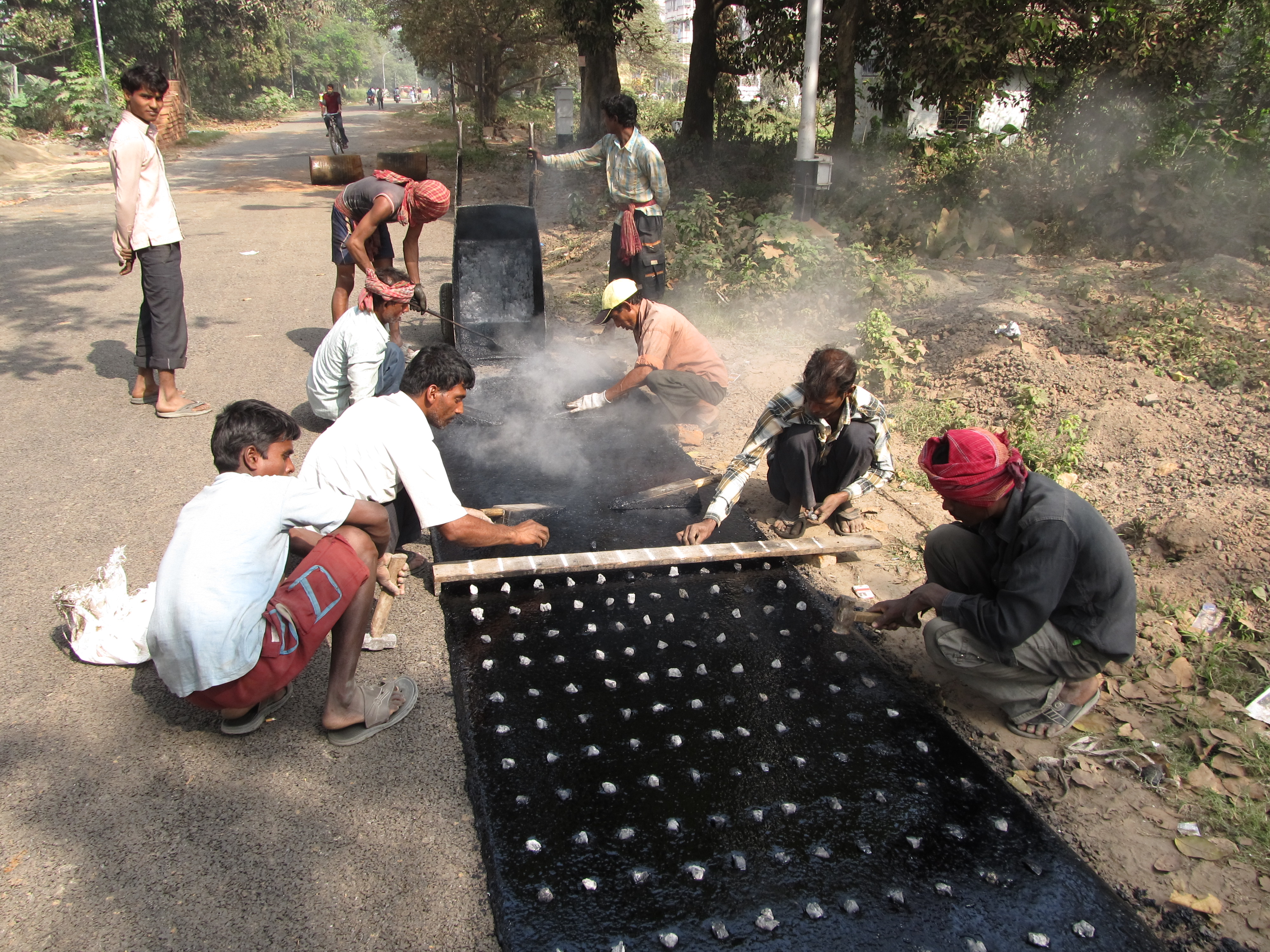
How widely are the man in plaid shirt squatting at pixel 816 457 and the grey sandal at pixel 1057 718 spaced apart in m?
1.52

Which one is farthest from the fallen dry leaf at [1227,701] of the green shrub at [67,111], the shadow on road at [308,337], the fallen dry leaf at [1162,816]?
the green shrub at [67,111]

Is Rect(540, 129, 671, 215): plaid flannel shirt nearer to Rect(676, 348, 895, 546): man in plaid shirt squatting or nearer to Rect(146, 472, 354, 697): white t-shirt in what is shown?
Rect(676, 348, 895, 546): man in plaid shirt squatting

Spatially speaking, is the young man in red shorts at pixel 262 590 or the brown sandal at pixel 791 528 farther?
the brown sandal at pixel 791 528

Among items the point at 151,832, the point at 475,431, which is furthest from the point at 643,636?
the point at 475,431

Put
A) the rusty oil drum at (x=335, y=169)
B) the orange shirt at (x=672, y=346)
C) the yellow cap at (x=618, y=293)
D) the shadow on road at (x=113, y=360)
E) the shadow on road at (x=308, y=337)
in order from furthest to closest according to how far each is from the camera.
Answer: the rusty oil drum at (x=335, y=169) < the shadow on road at (x=308, y=337) < the shadow on road at (x=113, y=360) < the orange shirt at (x=672, y=346) < the yellow cap at (x=618, y=293)

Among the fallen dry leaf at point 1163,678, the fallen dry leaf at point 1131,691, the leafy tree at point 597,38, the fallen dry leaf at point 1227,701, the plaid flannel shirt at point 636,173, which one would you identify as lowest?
the fallen dry leaf at point 1131,691

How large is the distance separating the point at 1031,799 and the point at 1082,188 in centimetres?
885

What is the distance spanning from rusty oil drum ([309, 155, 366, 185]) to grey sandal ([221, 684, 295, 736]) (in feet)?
28.0

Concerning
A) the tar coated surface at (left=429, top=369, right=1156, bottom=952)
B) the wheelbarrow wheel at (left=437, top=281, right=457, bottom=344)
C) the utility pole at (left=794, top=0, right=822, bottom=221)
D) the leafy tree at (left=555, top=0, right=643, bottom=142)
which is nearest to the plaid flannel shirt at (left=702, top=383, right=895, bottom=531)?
the tar coated surface at (left=429, top=369, right=1156, bottom=952)

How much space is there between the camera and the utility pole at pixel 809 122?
8.27 meters

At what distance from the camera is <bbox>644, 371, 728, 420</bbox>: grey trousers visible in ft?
18.4

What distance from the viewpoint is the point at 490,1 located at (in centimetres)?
2050

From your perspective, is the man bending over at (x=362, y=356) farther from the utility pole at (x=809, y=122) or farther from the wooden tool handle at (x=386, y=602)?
the utility pole at (x=809, y=122)

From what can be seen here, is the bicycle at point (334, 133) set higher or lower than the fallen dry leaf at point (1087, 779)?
higher
